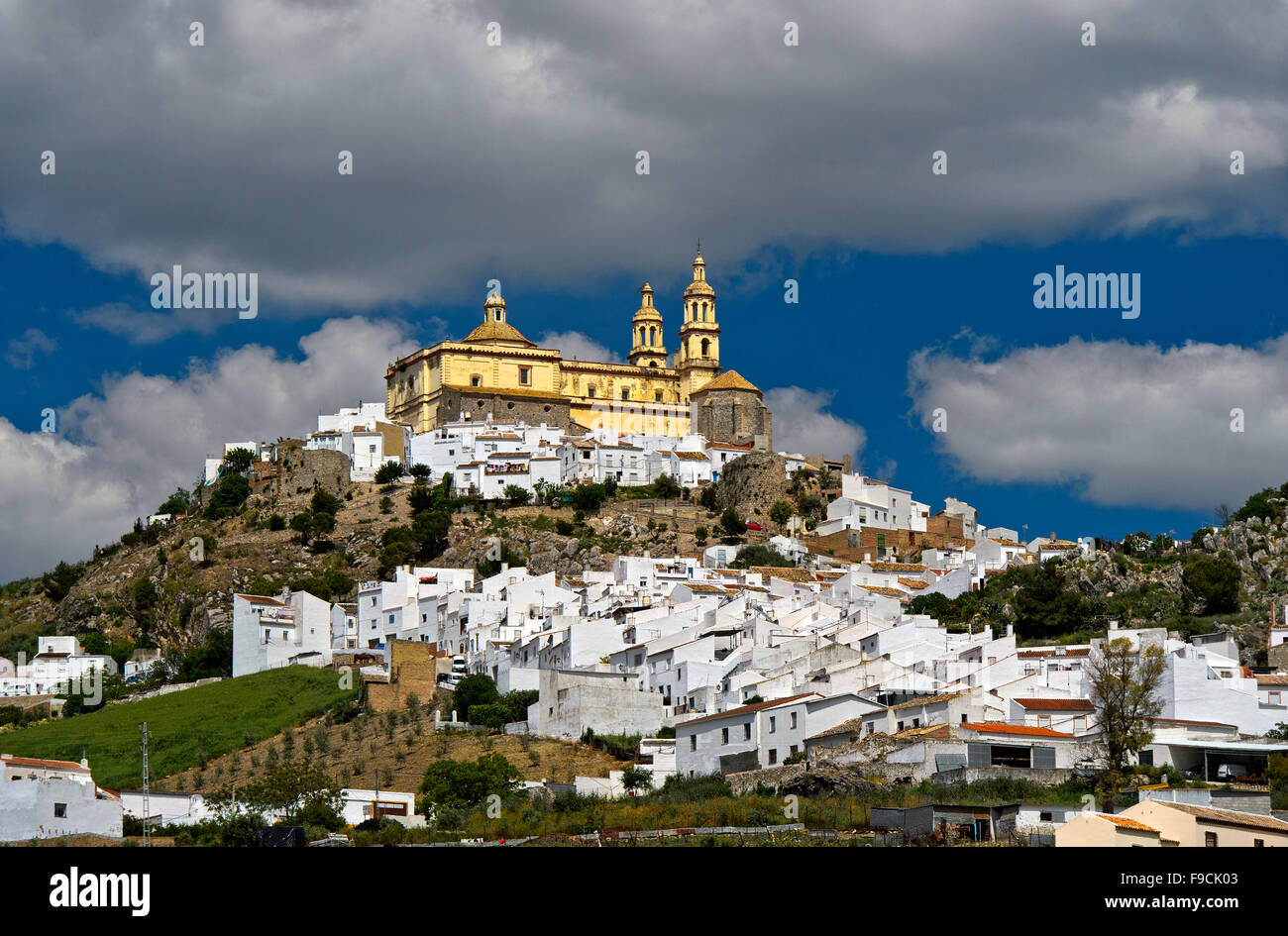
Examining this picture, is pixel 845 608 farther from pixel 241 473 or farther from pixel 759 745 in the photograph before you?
pixel 241 473

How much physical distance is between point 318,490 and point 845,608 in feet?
128

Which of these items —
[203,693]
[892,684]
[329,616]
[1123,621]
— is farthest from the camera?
[329,616]

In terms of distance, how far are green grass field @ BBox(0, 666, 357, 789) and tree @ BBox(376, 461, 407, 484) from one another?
2775 cm

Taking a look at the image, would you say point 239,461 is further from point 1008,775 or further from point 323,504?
point 1008,775

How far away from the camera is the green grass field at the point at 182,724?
5256 cm

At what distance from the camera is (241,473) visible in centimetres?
9700

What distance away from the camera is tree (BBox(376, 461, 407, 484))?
93750 millimetres

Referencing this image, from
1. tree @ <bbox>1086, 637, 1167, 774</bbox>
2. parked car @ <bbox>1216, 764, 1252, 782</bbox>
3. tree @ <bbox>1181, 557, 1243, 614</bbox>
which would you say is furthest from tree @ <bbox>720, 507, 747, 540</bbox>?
parked car @ <bbox>1216, 764, 1252, 782</bbox>

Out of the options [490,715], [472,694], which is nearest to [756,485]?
[472,694]

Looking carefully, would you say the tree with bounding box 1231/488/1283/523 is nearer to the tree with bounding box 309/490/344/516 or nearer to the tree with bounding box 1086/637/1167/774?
the tree with bounding box 1086/637/1167/774

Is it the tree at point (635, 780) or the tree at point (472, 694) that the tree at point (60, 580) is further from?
the tree at point (635, 780)
